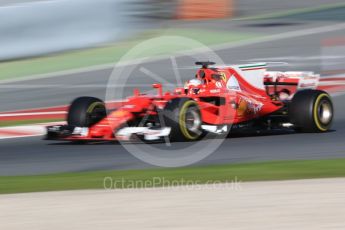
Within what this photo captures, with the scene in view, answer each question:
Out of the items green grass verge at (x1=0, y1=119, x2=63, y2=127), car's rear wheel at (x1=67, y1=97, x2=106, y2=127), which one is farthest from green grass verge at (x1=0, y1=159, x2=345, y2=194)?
green grass verge at (x1=0, y1=119, x2=63, y2=127)

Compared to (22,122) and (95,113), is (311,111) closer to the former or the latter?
(95,113)

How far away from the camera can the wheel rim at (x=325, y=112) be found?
11.5m

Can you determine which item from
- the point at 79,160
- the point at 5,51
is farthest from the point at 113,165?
the point at 5,51

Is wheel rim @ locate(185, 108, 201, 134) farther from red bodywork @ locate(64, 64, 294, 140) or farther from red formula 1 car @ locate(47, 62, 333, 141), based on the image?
red bodywork @ locate(64, 64, 294, 140)

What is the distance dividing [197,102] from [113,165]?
1.69 m

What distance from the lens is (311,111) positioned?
11.3 m

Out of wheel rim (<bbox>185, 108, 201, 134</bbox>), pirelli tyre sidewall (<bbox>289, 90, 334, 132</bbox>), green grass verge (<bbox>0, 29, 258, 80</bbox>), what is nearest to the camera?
wheel rim (<bbox>185, 108, 201, 134</bbox>)

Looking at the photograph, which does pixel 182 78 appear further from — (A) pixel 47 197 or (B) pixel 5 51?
(A) pixel 47 197

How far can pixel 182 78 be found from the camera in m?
18.0

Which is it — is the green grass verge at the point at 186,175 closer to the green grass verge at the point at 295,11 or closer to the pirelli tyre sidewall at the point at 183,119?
the pirelli tyre sidewall at the point at 183,119

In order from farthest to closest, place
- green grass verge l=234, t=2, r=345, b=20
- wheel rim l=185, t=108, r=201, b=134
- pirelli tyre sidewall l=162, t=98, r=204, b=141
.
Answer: green grass verge l=234, t=2, r=345, b=20 < wheel rim l=185, t=108, r=201, b=134 < pirelli tyre sidewall l=162, t=98, r=204, b=141

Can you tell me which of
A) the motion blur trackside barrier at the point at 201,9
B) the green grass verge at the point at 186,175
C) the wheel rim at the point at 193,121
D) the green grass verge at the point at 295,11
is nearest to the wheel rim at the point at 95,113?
the wheel rim at the point at 193,121

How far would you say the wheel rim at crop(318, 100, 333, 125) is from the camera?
37.7ft

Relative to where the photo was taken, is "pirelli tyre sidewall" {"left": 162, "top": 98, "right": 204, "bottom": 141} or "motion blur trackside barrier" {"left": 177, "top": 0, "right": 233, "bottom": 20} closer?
"pirelli tyre sidewall" {"left": 162, "top": 98, "right": 204, "bottom": 141}
